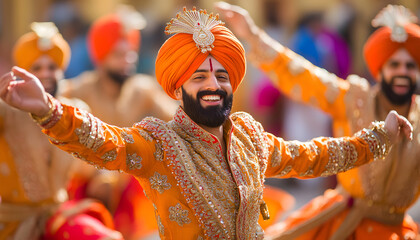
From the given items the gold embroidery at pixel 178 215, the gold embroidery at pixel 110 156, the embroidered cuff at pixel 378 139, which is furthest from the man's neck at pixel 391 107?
the gold embroidery at pixel 110 156

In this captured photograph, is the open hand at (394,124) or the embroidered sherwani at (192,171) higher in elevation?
the open hand at (394,124)

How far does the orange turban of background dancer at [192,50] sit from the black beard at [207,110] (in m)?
0.10

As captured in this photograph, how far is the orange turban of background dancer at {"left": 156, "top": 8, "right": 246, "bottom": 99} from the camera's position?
3.68 meters

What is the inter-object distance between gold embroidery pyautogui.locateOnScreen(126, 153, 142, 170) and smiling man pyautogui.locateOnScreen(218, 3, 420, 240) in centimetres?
166

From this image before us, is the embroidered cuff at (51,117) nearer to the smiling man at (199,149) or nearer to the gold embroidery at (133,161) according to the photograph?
the smiling man at (199,149)

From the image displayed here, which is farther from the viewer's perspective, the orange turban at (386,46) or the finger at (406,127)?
the orange turban at (386,46)

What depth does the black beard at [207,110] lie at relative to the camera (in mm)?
3703

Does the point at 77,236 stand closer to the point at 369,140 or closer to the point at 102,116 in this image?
the point at 369,140

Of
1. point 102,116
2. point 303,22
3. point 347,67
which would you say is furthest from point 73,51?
point 102,116

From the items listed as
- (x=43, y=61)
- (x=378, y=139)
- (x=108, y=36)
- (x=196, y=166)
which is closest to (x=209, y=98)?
(x=196, y=166)

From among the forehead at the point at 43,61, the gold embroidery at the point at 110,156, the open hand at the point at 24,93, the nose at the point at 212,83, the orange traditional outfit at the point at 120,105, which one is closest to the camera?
the open hand at the point at 24,93

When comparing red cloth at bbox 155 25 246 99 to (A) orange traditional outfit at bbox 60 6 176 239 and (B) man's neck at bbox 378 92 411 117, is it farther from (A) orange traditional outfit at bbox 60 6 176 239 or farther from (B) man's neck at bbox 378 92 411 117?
(A) orange traditional outfit at bbox 60 6 176 239

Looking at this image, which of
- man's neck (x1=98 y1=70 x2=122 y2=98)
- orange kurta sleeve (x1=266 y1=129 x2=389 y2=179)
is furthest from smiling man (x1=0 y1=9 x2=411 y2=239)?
man's neck (x1=98 y1=70 x2=122 y2=98)

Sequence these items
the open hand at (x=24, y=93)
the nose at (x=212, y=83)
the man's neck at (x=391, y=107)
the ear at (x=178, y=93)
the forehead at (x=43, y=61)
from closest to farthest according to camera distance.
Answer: the open hand at (x=24, y=93), the nose at (x=212, y=83), the ear at (x=178, y=93), the man's neck at (x=391, y=107), the forehead at (x=43, y=61)
